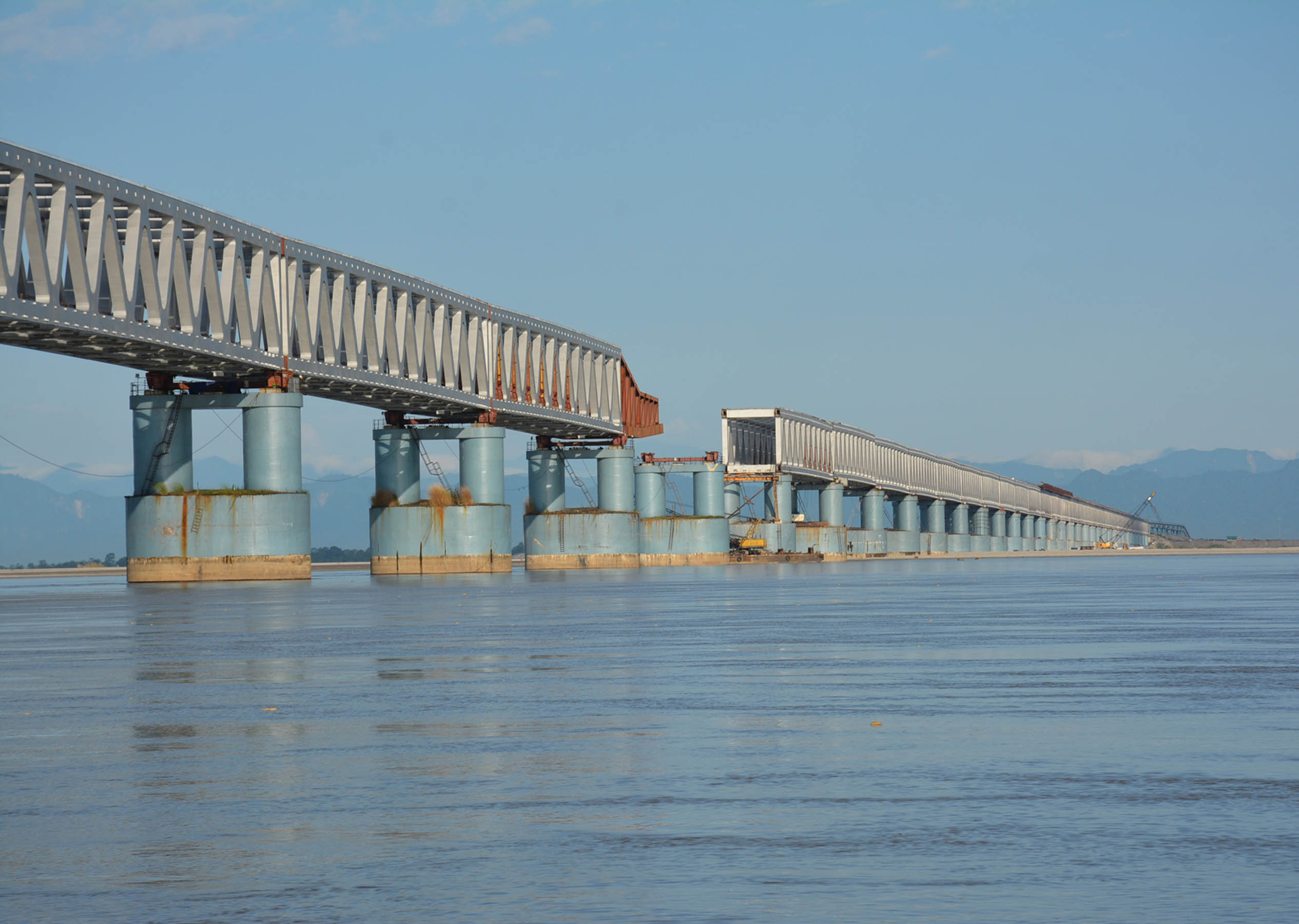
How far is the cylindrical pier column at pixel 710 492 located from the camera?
12300 centimetres

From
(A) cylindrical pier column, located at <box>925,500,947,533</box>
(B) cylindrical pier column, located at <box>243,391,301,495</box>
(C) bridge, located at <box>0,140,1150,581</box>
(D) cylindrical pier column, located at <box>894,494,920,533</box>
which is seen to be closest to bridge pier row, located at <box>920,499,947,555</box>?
(A) cylindrical pier column, located at <box>925,500,947,533</box>

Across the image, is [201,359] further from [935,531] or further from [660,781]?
[935,531]

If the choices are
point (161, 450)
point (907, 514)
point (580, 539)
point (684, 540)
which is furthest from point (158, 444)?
point (907, 514)

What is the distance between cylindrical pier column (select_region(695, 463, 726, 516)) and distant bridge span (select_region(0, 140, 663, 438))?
2284cm

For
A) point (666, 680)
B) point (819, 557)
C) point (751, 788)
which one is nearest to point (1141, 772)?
point (751, 788)

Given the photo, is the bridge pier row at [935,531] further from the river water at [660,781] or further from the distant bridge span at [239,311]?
the river water at [660,781]

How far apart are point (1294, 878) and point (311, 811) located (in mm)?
5045

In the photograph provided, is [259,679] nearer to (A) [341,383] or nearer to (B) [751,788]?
(B) [751,788]

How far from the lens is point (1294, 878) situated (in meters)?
6.86

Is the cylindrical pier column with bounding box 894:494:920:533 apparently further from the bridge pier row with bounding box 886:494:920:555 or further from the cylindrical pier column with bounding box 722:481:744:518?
the cylindrical pier column with bounding box 722:481:744:518

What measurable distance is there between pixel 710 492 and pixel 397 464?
4276 cm

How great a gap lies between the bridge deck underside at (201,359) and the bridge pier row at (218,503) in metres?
1.83

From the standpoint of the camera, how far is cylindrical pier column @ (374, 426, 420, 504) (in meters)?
84.2

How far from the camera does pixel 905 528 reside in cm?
18300
